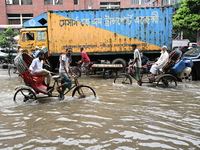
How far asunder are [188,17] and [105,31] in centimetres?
683

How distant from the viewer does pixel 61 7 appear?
2978cm

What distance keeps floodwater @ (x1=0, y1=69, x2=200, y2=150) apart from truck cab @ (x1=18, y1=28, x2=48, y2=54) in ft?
19.1

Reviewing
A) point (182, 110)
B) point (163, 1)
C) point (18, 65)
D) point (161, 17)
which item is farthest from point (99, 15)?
point (163, 1)

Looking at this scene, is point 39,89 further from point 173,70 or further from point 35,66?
point 173,70

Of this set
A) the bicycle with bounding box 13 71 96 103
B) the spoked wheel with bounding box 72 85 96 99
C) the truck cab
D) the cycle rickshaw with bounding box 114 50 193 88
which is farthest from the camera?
the truck cab

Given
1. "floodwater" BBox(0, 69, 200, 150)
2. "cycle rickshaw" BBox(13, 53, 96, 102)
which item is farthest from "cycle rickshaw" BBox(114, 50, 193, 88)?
"cycle rickshaw" BBox(13, 53, 96, 102)

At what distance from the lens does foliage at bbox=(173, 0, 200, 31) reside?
45.4 feet

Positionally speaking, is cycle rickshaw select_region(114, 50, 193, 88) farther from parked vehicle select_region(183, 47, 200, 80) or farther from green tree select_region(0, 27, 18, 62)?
green tree select_region(0, 27, 18, 62)

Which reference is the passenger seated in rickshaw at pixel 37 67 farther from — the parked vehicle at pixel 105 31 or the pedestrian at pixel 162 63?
the parked vehicle at pixel 105 31

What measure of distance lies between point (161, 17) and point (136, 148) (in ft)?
32.0

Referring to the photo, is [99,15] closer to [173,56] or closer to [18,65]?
[173,56]

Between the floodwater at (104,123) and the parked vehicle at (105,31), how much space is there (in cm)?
567

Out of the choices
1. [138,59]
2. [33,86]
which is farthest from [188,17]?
[33,86]

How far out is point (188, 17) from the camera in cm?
1398
